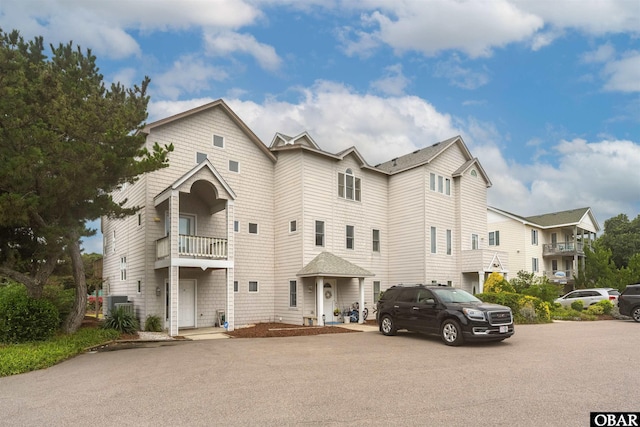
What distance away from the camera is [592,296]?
2708cm

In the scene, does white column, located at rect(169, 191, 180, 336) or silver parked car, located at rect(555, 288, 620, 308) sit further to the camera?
silver parked car, located at rect(555, 288, 620, 308)

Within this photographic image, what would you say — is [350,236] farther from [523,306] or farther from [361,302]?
[523,306]

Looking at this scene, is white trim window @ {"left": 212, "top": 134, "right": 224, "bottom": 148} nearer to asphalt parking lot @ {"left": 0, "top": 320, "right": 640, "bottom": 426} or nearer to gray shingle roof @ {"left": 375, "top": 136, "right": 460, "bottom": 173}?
gray shingle roof @ {"left": 375, "top": 136, "right": 460, "bottom": 173}

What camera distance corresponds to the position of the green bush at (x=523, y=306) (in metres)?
21.4

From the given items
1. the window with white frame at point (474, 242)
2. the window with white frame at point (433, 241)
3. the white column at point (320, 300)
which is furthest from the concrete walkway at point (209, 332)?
the window with white frame at point (474, 242)

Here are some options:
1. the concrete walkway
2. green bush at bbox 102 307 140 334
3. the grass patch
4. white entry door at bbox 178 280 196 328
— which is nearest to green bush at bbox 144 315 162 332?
green bush at bbox 102 307 140 334

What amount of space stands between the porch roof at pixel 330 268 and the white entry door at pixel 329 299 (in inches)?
43.8

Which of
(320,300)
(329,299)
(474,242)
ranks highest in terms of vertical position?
(474,242)

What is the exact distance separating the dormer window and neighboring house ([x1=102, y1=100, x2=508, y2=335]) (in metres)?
0.06

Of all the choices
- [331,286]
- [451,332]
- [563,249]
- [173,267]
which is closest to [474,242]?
[331,286]

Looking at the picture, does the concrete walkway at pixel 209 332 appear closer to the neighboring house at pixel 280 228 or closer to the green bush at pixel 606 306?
the neighboring house at pixel 280 228

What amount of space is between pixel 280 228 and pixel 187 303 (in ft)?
19.3

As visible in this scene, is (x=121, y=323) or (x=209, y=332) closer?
(x=121, y=323)

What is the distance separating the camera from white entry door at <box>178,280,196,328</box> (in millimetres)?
20125
